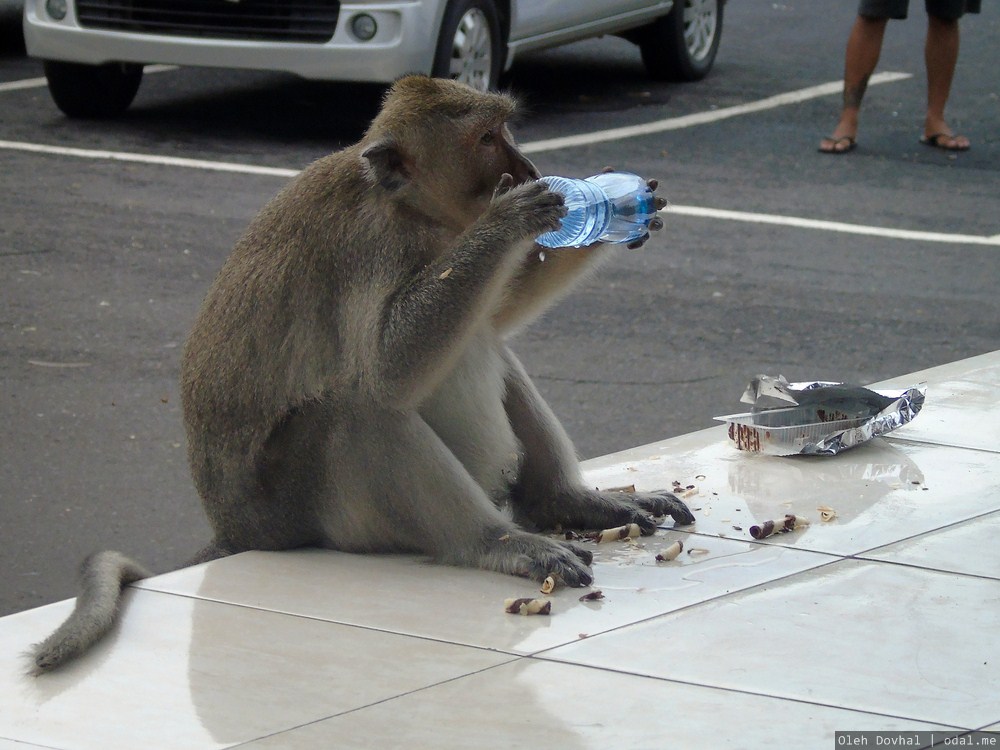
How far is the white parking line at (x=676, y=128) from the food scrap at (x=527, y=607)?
6.09 m

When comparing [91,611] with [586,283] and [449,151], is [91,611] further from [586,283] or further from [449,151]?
[586,283]

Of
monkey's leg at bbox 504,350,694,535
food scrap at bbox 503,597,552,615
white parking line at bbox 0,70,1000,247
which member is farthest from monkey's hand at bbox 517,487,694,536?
white parking line at bbox 0,70,1000,247

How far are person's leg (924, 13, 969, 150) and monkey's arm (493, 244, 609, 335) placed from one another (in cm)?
719

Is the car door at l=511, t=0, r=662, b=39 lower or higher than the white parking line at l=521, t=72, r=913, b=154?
higher

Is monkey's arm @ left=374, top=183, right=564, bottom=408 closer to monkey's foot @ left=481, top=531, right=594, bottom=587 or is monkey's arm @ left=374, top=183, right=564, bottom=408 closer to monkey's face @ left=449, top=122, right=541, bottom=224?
monkey's face @ left=449, top=122, right=541, bottom=224

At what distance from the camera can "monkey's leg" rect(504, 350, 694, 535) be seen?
4.84 meters

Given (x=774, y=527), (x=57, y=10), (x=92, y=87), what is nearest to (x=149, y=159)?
(x=92, y=87)

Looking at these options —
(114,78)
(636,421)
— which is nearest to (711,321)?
(636,421)

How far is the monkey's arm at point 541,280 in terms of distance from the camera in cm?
485

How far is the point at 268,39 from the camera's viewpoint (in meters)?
11.2

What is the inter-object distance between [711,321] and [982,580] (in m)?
3.91

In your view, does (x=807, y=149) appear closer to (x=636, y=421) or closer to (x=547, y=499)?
(x=636, y=421)

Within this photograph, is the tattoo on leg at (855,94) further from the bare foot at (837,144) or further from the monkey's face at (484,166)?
the monkey's face at (484,166)

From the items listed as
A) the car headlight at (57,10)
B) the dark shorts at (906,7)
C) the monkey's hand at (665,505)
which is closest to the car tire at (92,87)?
the car headlight at (57,10)
